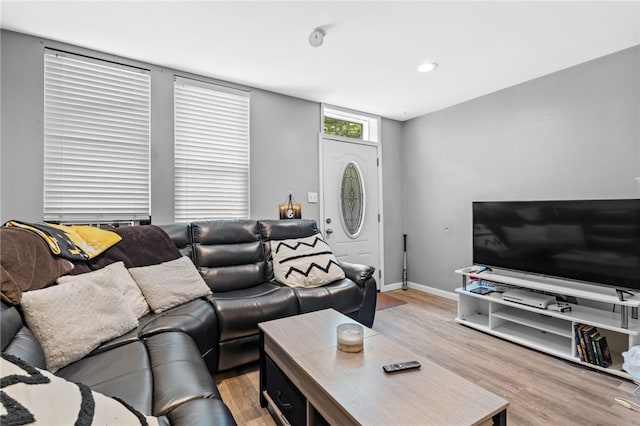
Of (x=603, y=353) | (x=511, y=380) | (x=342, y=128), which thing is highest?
(x=342, y=128)

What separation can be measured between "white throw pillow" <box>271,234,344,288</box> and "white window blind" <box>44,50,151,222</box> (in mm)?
1339

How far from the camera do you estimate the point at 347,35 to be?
2336mm

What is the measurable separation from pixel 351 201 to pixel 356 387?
3155 mm

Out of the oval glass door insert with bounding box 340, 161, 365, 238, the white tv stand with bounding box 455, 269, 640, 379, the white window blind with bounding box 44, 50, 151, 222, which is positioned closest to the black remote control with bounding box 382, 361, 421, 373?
the white tv stand with bounding box 455, 269, 640, 379

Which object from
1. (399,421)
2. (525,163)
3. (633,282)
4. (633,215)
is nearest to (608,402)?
(633,282)

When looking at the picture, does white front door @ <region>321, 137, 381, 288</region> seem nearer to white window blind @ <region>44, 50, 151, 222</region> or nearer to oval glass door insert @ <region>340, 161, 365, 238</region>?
oval glass door insert @ <region>340, 161, 365, 238</region>

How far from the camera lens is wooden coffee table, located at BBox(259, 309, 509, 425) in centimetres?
102

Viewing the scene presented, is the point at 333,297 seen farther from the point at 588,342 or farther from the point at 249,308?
the point at 588,342

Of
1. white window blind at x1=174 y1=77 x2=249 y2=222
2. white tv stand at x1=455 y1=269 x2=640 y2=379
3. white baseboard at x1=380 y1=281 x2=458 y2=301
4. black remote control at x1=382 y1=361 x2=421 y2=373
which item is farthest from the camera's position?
white baseboard at x1=380 y1=281 x2=458 y2=301

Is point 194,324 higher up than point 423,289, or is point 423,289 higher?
point 194,324

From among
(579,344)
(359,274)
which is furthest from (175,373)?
(579,344)

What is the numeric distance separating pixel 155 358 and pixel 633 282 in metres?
3.16

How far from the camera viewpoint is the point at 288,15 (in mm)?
2102

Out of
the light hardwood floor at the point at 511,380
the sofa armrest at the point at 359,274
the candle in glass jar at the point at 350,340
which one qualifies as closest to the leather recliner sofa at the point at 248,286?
the sofa armrest at the point at 359,274
